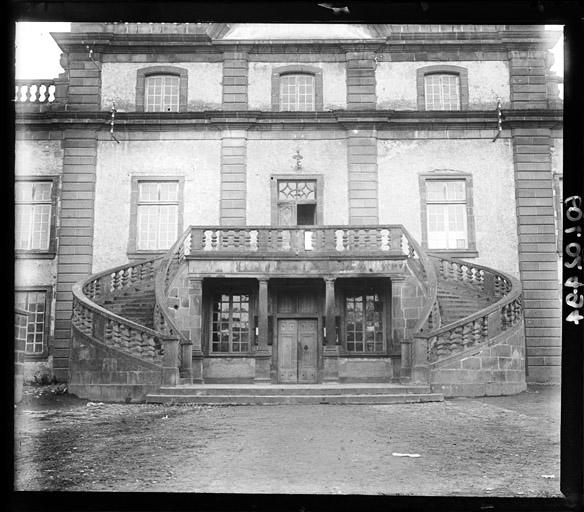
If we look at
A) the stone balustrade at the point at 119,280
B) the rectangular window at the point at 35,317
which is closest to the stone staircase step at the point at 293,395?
the stone balustrade at the point at 119,280

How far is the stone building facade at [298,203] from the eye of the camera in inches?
406

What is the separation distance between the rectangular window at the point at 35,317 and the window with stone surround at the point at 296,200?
705 centimetres

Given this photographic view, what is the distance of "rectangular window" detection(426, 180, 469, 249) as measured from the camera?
11906mm

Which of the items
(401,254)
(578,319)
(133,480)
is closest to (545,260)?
(578,319)

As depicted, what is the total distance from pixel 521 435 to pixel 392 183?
695cm

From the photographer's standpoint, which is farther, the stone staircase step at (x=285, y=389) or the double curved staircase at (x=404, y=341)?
the stone staircase step at (x=285, y=389)

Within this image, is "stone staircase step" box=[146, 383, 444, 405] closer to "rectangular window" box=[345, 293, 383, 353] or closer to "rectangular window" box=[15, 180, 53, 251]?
"rectangular window" box=[345, 293, 383, 353]

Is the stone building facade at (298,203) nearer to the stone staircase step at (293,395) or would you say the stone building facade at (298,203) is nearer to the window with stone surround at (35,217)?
the window with stone surround at (35,217)

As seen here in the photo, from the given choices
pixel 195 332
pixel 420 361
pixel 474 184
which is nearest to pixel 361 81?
pixel 474 184

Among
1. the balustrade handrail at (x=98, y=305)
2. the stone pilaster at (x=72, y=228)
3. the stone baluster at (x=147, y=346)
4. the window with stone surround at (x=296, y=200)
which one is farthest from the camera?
the window with stone surround at (x=296, y=200)

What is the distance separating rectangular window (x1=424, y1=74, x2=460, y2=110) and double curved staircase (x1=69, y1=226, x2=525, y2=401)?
2.78m

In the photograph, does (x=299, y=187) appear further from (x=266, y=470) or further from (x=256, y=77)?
(x=266, y=470)

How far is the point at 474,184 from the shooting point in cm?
1224

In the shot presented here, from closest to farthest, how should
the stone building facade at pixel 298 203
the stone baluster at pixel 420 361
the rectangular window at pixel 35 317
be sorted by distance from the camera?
the rectangular window at pixel 35 317, the stone building facade at pixel 298 203, the stone baluster at pixel 420 361
